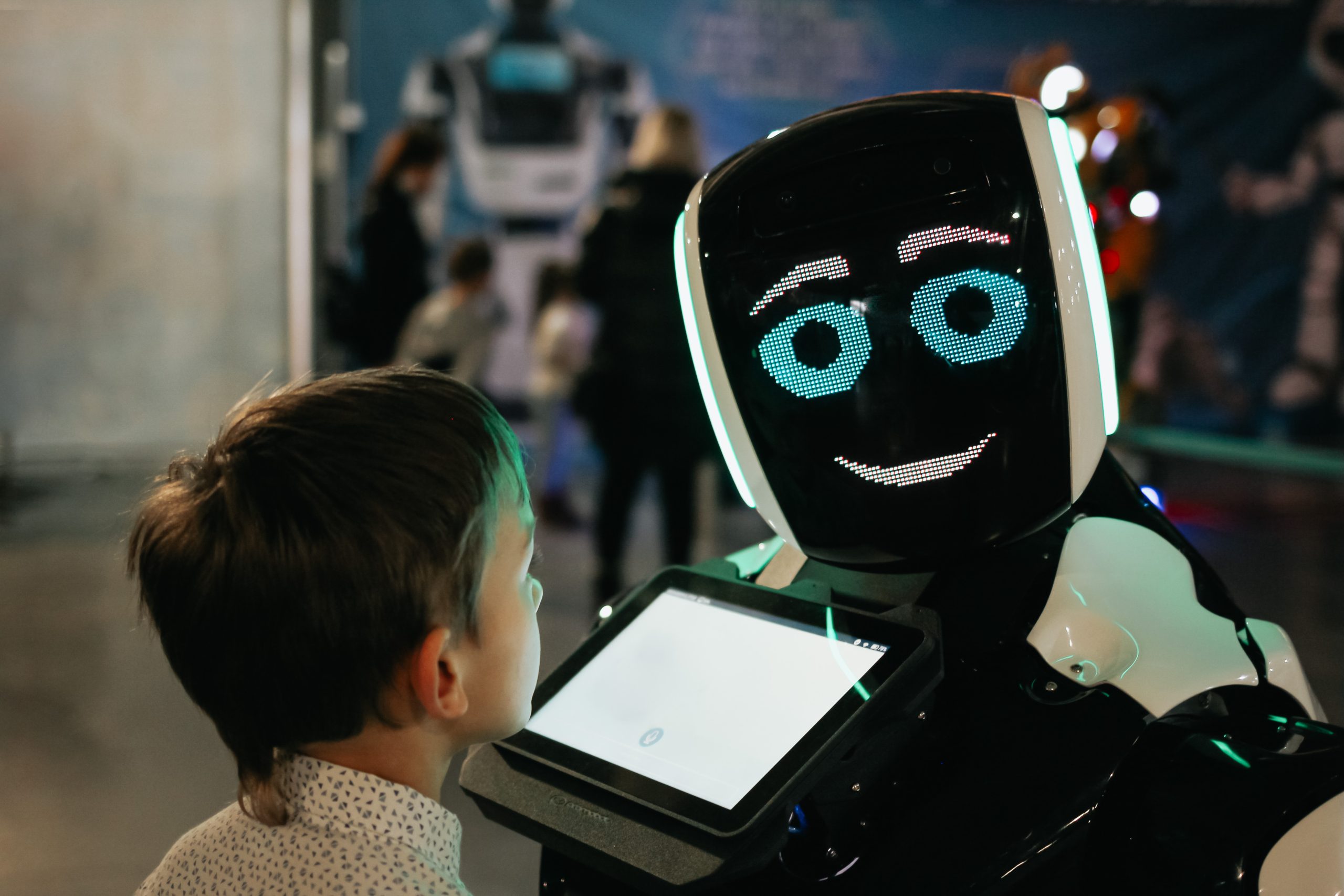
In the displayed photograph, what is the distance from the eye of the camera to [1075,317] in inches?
25.8

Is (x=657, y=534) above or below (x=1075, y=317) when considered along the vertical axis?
below

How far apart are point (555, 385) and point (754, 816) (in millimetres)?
3619

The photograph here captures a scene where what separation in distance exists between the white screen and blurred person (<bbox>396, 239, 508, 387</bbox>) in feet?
8.12

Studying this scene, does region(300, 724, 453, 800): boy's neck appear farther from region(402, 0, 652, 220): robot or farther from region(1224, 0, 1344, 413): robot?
region(1224, 0, 1344, 413): robot

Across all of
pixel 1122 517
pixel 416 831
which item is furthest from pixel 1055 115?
pixel 416 831

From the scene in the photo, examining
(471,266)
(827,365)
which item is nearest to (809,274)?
(827,365)

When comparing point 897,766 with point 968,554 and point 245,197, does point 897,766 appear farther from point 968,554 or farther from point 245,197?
point 245,197

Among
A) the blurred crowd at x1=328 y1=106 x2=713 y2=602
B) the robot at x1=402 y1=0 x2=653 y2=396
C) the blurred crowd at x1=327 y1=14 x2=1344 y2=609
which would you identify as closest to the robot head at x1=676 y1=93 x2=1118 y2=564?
the blurred crowd at x1=327 y1=14 x2=1344 y2=609

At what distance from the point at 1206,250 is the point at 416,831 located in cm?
567

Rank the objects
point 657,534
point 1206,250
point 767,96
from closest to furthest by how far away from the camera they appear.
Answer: point 657,534 < point 767,96 < point 1206,250

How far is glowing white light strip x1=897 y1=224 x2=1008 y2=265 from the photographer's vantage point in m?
0.66

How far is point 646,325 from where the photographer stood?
2564mm

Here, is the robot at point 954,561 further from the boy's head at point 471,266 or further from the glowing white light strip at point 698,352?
the boy's head at point 471,266

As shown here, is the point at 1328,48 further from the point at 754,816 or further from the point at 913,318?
the point at 754,816
